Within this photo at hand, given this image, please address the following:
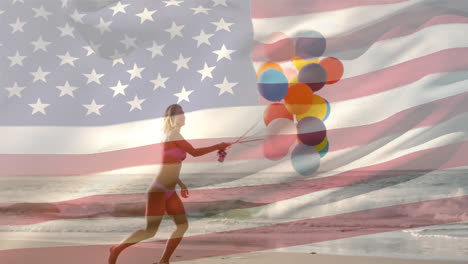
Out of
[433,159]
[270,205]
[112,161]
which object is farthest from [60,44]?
[433,159]

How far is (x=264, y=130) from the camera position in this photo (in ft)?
15.4

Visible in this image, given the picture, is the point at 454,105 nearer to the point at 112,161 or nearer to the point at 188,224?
the point at 188,224

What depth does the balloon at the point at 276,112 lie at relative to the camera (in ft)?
15.3

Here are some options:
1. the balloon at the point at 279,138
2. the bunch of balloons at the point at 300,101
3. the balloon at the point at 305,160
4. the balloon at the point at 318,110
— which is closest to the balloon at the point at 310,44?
the bunch of balloons at the point at 300,101

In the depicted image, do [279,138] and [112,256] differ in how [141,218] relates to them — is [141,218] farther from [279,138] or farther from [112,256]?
[279,138]

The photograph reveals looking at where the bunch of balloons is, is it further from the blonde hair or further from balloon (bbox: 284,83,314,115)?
the blonde hair

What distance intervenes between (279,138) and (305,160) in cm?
26

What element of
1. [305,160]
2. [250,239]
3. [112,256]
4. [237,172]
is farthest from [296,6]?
[112,256]

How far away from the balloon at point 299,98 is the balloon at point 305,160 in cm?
30

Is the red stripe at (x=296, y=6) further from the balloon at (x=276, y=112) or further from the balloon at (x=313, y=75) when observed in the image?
the balloon at (x=276, y=112)

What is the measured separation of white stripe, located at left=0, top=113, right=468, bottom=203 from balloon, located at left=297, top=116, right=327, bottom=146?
16cm

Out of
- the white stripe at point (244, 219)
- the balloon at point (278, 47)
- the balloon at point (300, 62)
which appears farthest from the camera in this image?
the balloon at point (278, 47)

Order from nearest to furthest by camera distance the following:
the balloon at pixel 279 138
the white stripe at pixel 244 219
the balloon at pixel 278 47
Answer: the white stripe at pixel 244 219, the balloon at pixel 279 138, the balloon at pixel 278 47

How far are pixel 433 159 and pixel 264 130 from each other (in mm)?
1292
